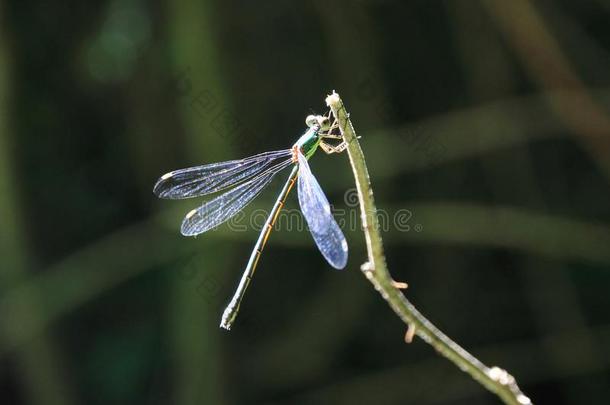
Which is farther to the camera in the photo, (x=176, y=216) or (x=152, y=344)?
(x=152, y=344)

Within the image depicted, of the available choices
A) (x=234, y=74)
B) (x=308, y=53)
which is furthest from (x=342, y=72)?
(x=234, y=74)

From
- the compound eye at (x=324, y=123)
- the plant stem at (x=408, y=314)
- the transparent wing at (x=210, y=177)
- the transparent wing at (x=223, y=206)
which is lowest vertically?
→ the plant stem at (x=408, y=314)

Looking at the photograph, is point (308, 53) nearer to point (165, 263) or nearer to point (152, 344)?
point (165, 263)

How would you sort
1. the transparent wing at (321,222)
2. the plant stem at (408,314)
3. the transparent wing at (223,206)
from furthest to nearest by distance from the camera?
the transparent wing at (223,206), the transparent wing at (321,222), the plant stem at (408,314)

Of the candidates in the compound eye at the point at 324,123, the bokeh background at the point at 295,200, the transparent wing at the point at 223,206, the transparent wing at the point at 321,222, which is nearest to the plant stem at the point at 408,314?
the transparent wing at the point at 321,222

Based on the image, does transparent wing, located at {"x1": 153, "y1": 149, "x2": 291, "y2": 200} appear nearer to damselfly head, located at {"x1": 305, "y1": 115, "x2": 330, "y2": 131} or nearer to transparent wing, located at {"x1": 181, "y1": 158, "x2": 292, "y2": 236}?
transparent wing, located at {"x1": 181, "y1": 158, "x2": 292, "y2": 236}

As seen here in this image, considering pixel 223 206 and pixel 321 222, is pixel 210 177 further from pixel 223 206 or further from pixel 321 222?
pixel 321 222

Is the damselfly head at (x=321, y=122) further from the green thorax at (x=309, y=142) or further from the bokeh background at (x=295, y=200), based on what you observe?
the bokeh background at (x=295, y=200)
